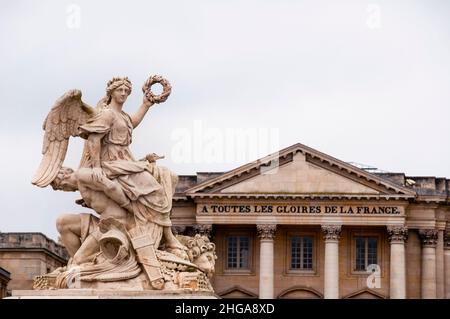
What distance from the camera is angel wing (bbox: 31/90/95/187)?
20.8 metres

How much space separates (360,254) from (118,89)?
2604 inches

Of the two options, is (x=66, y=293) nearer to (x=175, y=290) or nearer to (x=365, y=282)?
(x=175, y=290)

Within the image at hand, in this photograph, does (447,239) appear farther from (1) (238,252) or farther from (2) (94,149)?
(2) (94,149)

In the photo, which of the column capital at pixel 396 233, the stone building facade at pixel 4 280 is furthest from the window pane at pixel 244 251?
the stone building facade at pixel 4 280

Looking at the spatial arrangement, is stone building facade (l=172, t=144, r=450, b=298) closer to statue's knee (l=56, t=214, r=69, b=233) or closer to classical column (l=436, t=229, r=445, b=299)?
classical column (l=436, t=229, r=445, b=299)

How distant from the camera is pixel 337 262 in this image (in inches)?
3322

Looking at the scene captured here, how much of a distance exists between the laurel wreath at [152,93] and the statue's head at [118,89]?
31 cm

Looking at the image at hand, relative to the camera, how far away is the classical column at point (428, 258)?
281ft

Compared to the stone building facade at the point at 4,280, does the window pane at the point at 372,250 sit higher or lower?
higher

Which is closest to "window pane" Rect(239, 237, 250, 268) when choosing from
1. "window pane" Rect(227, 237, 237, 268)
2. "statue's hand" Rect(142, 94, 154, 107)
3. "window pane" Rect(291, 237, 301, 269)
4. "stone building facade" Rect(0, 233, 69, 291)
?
"window pane" Rect(227, 237, 237, 268)

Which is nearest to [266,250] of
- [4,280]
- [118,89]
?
[4,280]

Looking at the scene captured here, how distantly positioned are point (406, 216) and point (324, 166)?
5.47m

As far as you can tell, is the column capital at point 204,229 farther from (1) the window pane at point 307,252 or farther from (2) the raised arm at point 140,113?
(2) the raised arm at point 140,113

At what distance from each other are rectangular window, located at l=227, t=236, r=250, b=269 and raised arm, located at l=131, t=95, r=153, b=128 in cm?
6498
